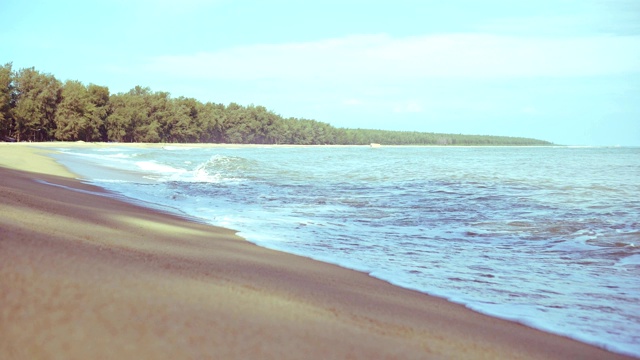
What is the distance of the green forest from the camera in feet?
219

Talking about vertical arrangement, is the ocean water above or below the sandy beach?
below

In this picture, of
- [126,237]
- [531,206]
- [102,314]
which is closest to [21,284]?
[102,314]

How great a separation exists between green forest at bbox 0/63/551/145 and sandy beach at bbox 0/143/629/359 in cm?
6570

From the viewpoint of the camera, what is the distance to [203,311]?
8.86 feet

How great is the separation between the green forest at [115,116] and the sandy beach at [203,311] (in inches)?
2587

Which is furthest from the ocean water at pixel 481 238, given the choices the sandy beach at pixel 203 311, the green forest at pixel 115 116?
the green forest at pixel 115 116

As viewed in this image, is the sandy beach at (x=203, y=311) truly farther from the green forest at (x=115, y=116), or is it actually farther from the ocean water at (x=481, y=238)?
the green forest at (x=115, y=116)

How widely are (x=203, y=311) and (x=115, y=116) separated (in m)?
83.4

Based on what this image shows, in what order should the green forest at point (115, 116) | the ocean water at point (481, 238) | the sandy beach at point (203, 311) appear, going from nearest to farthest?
the sandy beach at point (203, 311), the ocean water at point (481, 238), the green forest at point (115, 116)

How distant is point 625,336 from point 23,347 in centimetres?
317

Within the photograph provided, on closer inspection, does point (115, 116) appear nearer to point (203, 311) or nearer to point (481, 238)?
point (481, 238)

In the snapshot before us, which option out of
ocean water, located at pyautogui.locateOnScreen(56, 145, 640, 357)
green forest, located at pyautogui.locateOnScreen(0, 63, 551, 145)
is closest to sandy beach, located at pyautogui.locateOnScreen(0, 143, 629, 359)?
ocean water, located at pyautogui.locateOnScreen(56, 145, 640, 357)

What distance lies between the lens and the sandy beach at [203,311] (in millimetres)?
2248

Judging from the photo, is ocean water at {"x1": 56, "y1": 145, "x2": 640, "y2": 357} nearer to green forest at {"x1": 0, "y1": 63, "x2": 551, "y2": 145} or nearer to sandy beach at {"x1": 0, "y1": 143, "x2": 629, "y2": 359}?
sandy beach at {"x1": 0, "y1": 143, "x2": 629, "y2": 359}
